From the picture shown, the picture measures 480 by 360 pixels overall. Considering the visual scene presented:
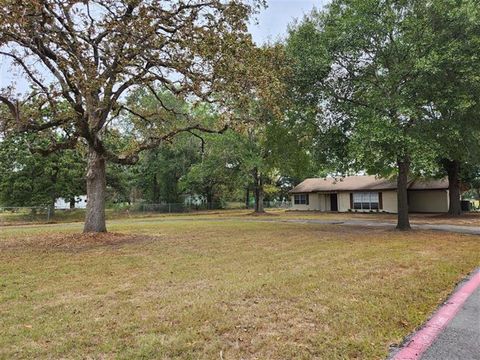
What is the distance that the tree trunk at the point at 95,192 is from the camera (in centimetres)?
1323

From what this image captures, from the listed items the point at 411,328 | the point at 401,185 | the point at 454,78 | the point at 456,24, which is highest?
the point at 456,24

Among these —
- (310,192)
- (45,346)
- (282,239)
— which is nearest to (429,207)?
(310,192)

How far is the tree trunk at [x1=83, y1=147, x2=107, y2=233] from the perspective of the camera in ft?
43.4

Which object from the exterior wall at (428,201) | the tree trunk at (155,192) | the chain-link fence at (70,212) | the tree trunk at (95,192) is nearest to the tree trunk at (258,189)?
the chain-link fence at (70,212)

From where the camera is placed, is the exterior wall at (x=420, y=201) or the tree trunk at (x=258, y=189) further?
the tree trunk at (x=258, y=189)

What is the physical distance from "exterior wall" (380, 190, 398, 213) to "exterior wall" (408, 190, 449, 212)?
222 centimetres

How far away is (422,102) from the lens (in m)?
12.7

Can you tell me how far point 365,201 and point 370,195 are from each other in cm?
77

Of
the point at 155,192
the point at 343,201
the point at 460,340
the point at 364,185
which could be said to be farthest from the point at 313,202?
the point at 460,340

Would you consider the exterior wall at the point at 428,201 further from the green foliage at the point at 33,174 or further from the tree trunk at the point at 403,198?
the green foliage at the point at 33,174

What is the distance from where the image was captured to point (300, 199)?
40188mm

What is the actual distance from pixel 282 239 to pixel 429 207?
946 inches

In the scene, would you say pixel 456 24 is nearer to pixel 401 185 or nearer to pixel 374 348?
pixel 401 185

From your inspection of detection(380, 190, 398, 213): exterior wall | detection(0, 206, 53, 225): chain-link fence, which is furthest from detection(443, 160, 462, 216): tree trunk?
detection(0, 206, 53, 225): chain-link fence
